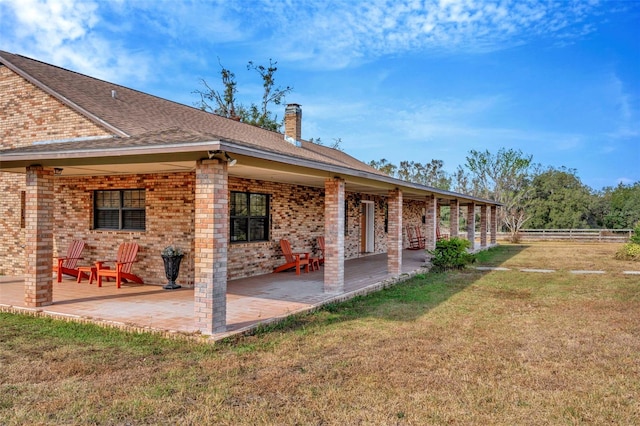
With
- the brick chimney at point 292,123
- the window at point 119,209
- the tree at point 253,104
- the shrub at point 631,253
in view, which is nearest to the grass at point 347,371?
the window at point 119,209

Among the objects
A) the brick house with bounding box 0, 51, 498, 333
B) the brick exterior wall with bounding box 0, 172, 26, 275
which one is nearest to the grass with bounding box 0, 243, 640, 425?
the brick house with bounding box 0, 51, 498, 333

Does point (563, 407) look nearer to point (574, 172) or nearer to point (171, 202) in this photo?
point (171, 202)

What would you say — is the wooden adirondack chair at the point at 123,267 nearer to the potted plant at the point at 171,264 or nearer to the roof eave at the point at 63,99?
the potted plant at the point at 171,264

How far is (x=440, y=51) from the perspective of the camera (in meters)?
21.9

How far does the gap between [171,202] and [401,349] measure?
6223 millimetres

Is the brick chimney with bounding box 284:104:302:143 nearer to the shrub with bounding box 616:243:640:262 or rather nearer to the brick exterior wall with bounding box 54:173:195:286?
the brick exterior wall with bounding box 54:173:195:286

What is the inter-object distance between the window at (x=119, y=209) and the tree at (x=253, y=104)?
23691 mm

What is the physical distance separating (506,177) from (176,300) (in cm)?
3719

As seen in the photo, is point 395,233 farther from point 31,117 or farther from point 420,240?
point 420,240

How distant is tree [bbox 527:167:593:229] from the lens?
40.0 m

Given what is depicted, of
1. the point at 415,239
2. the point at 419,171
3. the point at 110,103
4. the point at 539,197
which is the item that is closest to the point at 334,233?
the point at 110,103

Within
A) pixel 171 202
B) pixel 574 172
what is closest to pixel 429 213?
pixel 171 202

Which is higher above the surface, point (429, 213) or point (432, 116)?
point (432, 116)

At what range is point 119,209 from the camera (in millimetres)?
10383
